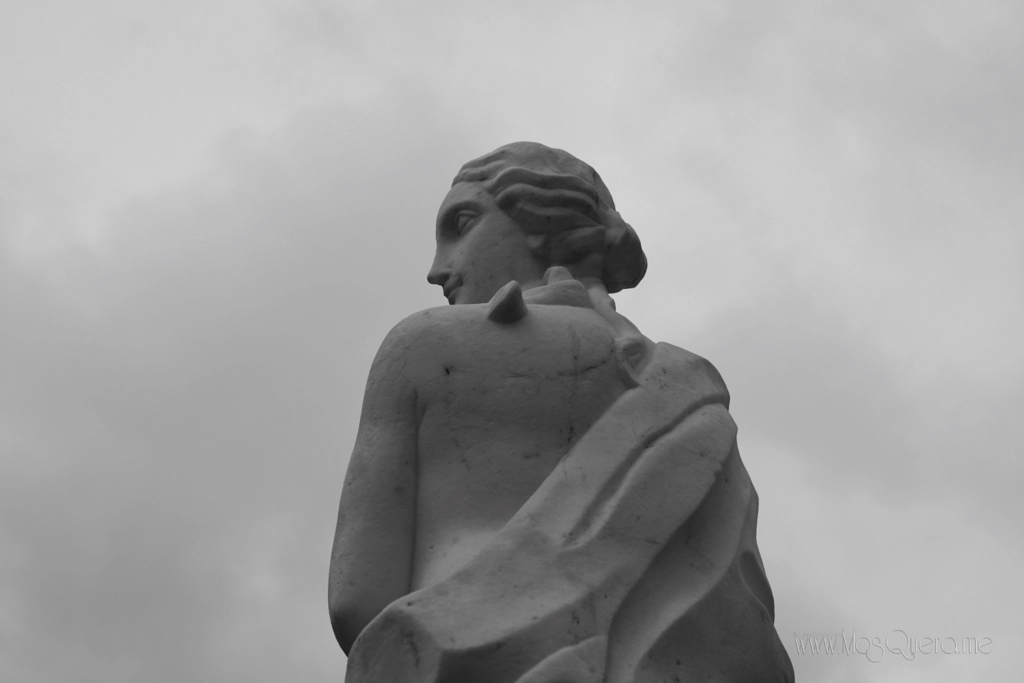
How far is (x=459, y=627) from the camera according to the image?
4.81m

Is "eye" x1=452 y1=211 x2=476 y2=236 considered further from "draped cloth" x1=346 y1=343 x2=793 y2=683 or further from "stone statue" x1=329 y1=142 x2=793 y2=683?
"draped cloth" x1=346 y1=343 x2=793 y2=683

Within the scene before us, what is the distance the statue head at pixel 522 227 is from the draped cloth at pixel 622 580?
2.70 ft

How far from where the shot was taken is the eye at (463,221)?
21.3 ft

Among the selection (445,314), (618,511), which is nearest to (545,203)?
(445,314)

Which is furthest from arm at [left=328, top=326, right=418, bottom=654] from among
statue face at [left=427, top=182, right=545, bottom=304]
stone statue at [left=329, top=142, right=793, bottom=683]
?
statue face at [left=427, top=182, right=545, bottom=304]

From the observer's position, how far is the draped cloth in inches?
189

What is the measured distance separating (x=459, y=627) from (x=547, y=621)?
308 millimetres

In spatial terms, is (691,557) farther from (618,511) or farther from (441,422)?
(441,422)

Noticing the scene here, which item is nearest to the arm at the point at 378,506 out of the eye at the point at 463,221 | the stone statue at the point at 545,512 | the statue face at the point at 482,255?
the stone statue at the point at 545,512

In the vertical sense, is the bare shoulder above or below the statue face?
below

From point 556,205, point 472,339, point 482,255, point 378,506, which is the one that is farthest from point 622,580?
point 556,205

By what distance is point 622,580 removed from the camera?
201 inches

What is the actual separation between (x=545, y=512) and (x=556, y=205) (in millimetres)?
1734

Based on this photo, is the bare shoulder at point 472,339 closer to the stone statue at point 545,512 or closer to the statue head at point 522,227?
the stone statue at point 545,512
